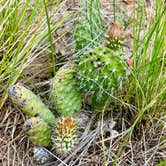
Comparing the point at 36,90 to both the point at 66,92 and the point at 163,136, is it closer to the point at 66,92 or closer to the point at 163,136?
the point at 66,92

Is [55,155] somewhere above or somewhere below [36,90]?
below

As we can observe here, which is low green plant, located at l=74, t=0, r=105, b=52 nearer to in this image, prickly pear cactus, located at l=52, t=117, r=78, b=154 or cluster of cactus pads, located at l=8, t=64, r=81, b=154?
cluster of cactus pads, located at l=8, t=64, r=81, b=154

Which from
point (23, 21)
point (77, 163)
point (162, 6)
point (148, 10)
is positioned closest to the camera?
point (77, 163)

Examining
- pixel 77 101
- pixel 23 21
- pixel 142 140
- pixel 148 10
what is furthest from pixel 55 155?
pixel 148 10

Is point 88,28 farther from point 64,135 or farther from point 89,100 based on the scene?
Result: point 64,135

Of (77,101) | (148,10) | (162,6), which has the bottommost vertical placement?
(77,101)

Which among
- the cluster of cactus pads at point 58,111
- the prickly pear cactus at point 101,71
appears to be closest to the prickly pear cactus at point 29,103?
the cluster of cactus pads at point 58,111

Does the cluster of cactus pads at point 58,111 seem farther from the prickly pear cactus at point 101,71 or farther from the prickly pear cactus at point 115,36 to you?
the prickly pear cactus at point 115,36

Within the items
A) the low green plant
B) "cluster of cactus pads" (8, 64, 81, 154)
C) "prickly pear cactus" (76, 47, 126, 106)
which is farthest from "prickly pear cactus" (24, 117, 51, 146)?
the low green plant
